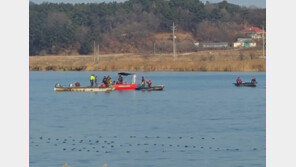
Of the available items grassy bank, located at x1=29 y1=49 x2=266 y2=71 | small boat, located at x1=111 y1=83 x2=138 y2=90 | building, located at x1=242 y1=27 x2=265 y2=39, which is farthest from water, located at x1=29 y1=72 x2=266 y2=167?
building, located at x1=242 y1=27 x2=265 y2=39

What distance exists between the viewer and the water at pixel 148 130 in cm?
2259

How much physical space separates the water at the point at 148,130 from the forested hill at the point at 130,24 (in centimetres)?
7858

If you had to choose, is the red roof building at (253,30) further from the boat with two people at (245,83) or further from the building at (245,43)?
the boat with two people at (245,83)

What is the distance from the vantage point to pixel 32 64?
4112 inches

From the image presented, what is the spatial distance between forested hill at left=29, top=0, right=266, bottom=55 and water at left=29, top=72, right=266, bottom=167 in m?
78.6

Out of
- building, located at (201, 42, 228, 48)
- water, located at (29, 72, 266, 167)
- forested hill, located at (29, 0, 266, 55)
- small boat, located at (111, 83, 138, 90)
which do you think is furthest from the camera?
building, located at (201, 42, 228, 48)

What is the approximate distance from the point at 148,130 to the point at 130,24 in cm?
12184

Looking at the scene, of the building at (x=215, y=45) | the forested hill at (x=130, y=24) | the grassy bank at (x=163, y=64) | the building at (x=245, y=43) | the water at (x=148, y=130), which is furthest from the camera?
the building at (x=215, y=45)

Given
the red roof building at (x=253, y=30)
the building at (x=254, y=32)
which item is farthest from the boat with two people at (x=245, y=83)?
the red roof building at (x=253, y=30)

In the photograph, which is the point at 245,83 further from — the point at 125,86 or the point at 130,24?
the point at 130,24

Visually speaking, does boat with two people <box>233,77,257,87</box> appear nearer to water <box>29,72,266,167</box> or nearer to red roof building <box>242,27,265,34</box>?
water <box>29,72,266,167</box>

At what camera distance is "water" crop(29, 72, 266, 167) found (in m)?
22.6

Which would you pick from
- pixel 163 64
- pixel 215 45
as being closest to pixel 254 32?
pixel 215 45
